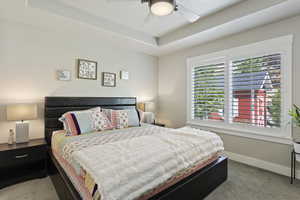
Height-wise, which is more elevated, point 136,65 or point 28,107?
point 136,65

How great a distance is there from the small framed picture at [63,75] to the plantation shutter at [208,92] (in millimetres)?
2874

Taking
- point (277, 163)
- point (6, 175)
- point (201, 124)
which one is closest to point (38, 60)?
point (6, 175)

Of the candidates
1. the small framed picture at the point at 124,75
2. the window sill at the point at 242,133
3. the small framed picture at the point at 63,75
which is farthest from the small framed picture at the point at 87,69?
the window sill at the point at 242,133

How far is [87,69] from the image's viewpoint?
3236 millimetres

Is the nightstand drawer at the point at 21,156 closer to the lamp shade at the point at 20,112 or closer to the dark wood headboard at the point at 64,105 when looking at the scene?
the dark wood headboard at the point at 64,105

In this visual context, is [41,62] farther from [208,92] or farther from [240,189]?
[240,189]

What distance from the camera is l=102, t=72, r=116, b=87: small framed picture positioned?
3.49 metres

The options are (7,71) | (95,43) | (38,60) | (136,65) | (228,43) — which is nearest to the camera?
(7,71)

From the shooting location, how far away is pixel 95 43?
3344 millimetres

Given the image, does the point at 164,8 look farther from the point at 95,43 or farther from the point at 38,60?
the point at 38,60

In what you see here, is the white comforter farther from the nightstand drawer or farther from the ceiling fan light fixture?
the ceiling fan light fixture

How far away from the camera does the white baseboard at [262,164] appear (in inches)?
94.5

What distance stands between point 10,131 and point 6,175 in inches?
26.4

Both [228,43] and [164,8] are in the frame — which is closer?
[164,8]
